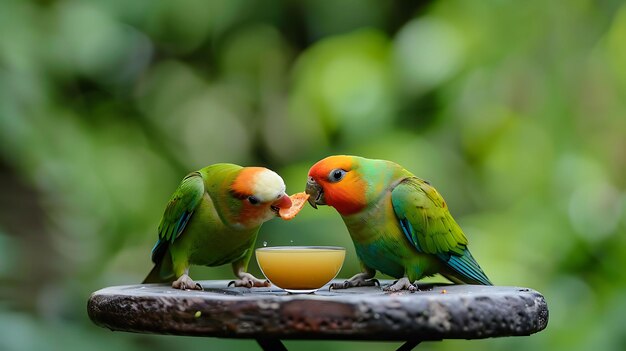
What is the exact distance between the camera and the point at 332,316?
1.54m

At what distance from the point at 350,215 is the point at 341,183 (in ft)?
0.28

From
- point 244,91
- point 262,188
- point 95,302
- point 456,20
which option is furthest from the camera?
point 244,91

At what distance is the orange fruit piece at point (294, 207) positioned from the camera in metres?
2.05

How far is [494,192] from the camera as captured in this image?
3.62m

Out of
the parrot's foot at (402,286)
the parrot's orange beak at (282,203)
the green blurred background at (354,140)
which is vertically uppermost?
the green blurred background at (354,140)

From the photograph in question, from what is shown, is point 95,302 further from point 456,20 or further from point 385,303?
point 456,20

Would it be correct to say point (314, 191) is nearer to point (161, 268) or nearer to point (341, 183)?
point (341, 183)

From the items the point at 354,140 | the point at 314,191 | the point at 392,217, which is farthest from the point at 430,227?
the point at 354,140

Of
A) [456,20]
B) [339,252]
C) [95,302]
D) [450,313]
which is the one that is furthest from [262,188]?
→ [456,20]

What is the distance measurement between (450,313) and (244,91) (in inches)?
110

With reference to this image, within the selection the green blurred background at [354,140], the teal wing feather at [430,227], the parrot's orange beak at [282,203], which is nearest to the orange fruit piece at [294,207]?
the parrot's orange beak at [282,203]

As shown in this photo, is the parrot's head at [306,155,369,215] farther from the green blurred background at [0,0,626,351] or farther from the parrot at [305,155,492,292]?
the green blurred background at [0,0,626,351]

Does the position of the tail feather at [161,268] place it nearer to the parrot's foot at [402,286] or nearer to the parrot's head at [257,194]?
the parrot's head at [257,194]

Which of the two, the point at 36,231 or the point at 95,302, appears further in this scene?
the point at 36,231
